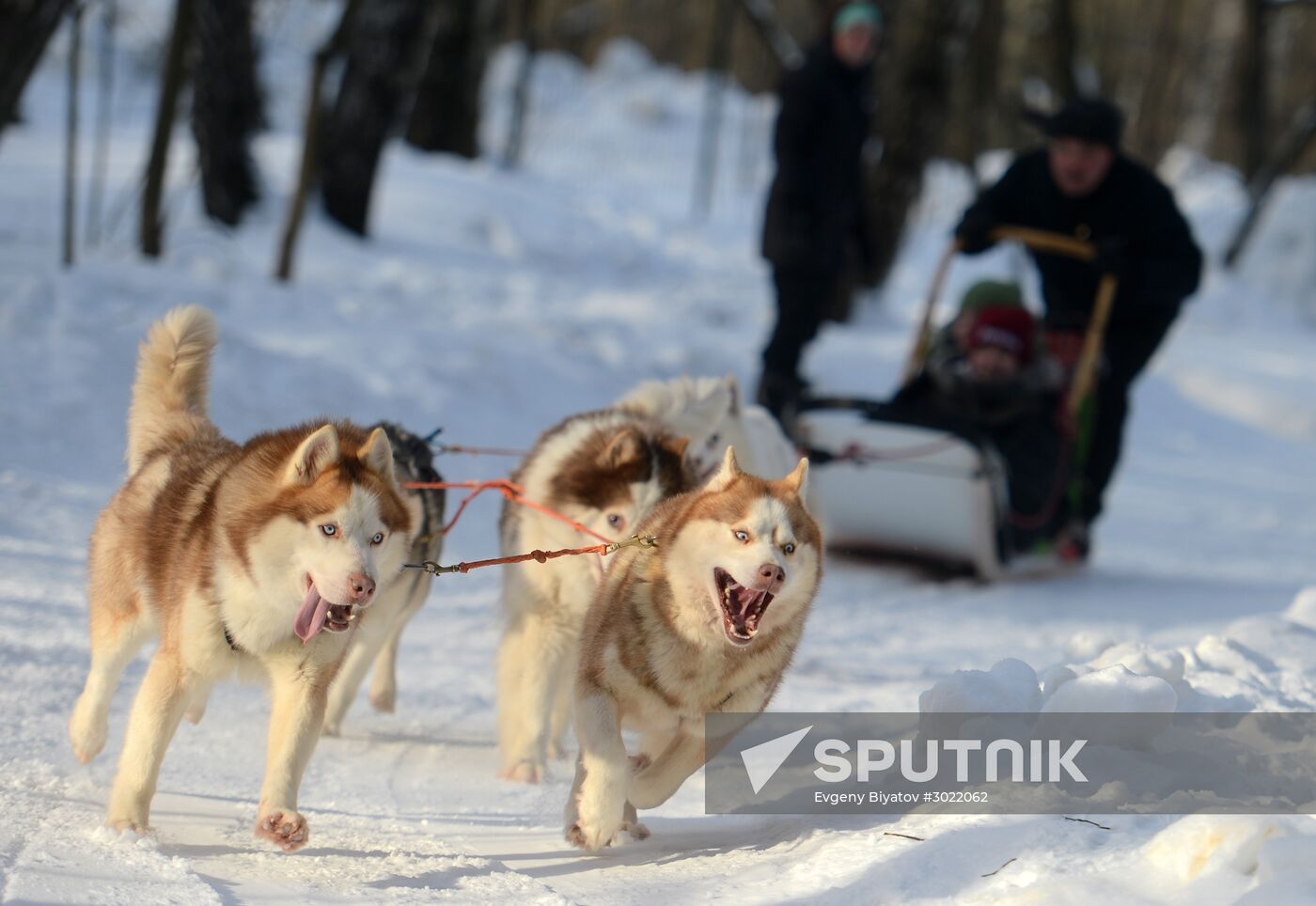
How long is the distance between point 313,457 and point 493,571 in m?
3.42

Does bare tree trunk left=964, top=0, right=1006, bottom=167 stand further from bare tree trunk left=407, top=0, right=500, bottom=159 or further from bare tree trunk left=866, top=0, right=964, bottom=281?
bare tree trunk left=407, top=0, right=500, bottom=159

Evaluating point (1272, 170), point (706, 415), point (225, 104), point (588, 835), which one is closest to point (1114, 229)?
point (706, 415)

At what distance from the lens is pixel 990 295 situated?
7.61 m

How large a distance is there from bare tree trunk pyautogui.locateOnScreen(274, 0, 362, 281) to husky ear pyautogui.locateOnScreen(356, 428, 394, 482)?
20.4 feet

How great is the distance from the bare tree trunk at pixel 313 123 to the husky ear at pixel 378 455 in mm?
6226

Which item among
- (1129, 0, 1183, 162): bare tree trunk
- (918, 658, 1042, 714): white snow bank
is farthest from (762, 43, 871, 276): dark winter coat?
(1129, 0, 1183, 162): bare tree trunk

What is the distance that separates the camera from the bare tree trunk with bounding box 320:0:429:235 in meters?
10.4

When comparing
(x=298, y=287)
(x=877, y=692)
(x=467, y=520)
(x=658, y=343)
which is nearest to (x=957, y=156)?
(x=658, y=343)

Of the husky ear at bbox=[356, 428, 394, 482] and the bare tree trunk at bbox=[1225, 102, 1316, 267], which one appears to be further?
the bare tree trunk at bbox=[1225, 102, 1316, 267]

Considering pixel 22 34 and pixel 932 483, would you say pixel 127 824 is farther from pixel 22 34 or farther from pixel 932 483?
pixel 22 34

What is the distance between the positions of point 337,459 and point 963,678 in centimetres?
149

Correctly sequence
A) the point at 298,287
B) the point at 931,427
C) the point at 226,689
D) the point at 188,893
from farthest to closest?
the point at 298,287
the point at 931,427
the point at 226,689
the point at 188,893

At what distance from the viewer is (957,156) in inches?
1022

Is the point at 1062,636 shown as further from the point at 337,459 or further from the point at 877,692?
the point at 337,459
